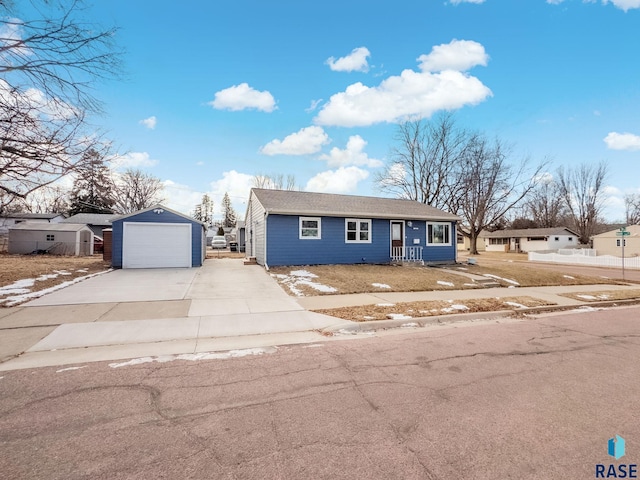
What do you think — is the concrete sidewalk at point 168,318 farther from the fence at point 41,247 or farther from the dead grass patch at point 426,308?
the fence at point 41,247

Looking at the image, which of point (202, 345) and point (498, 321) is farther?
point (498, 321)

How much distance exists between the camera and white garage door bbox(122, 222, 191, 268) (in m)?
15.5

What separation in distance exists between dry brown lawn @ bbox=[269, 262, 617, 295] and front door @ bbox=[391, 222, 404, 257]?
4.98ft

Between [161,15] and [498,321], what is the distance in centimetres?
1348

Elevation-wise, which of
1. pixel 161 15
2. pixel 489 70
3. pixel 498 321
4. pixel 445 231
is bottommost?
pixel 498 321

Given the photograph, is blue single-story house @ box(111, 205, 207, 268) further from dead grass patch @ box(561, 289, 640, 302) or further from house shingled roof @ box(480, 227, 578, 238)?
house shingled roof @ box(480, 227, 578, 238)

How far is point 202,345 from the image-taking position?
529cm

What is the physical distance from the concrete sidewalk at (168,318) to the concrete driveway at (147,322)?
0.02m

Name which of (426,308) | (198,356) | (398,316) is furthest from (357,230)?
(198,356)

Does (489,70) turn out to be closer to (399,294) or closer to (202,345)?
(399,294)

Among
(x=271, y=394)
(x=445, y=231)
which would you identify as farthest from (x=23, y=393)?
(x=445, y=231)

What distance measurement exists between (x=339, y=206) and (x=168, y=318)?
467 inches

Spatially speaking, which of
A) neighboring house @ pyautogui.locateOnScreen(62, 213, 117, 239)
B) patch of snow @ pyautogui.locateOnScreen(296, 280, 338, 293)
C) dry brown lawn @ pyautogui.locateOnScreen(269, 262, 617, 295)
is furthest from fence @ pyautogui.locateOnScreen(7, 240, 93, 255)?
patch of snow @ pyautogui.locateOnScreen(296, 280, 338, 293)

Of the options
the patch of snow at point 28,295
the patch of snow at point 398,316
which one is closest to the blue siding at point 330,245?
the patch of snow at point 28,295
